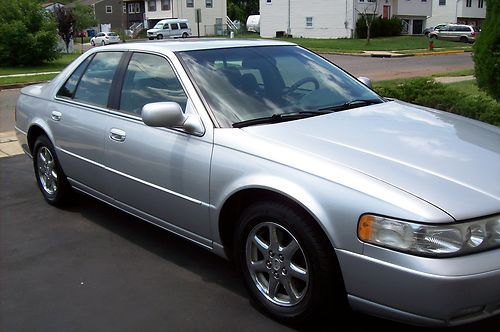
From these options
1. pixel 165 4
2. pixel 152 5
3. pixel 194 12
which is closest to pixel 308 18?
pixel 194 12

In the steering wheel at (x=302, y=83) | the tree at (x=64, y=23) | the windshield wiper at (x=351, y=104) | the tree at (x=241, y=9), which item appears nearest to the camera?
the windshield wiper at (x=351, y=104)

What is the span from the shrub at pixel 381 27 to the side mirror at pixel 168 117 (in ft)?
146

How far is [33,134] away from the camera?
5.57 metres

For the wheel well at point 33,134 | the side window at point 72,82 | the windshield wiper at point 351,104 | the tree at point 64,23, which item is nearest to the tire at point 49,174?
the wheel well at point 33,134

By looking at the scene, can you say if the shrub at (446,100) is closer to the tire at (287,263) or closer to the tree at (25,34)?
the tire at (287,263)

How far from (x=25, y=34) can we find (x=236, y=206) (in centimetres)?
2210

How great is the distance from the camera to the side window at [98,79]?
15.0ft

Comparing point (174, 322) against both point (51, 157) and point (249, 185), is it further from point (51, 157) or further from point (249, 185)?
point (51, 157)

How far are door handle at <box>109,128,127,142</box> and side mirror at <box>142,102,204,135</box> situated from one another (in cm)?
65

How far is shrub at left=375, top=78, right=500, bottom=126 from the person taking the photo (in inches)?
285

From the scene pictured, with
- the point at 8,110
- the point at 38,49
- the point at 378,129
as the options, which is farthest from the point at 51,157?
the point at 38,49

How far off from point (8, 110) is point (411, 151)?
1140cm

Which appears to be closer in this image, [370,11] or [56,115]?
[56,115]

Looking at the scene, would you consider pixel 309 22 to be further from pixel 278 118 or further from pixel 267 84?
pixel 278 118
